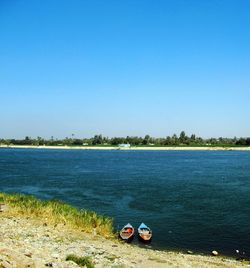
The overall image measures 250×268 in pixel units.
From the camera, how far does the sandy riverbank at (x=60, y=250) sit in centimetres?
1802

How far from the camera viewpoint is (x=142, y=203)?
54.7 meters

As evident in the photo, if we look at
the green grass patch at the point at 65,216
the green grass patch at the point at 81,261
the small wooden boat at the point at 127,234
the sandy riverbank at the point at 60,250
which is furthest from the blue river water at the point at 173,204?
the green grass patch at the point at 81,261

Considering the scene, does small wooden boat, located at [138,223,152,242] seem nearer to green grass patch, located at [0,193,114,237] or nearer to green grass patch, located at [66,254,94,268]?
green grass patch, located at [0,193,114,237]

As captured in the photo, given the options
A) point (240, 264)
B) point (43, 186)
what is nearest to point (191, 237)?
point (240, 264)

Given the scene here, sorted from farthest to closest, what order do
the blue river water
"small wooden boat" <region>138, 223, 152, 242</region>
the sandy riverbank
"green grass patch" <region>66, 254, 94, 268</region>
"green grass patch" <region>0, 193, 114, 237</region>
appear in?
the blue river water < "small wooden boat" <region>138, 223, 152, 242</region> < "green grass patch" <region>0, 193, 114, 237</region> < "green grass patch" <region>66, 254, 94, 268</region> < the sandy riverbank

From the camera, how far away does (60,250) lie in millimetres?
22750

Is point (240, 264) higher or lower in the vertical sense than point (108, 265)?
lower

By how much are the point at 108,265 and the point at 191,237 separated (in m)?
17.7

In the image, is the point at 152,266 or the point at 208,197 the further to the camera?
the point at 208,197

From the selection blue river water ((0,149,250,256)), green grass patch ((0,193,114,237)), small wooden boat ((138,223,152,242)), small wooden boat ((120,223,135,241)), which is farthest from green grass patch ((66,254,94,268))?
small wooden boat ((138,223,152,242))

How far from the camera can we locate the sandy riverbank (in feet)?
59.1

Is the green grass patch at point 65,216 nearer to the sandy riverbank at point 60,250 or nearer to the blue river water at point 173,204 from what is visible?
the sandy riverbank at point 60,250

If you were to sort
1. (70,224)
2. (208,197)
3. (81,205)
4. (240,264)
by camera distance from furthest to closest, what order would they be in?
(208,197)
(81,205)
(70,224)
(240,264)

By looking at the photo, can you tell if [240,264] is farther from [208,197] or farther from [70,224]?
[208,197]
